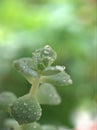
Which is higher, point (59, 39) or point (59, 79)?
point (59, 79)

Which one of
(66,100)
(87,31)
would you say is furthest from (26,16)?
(66,100)

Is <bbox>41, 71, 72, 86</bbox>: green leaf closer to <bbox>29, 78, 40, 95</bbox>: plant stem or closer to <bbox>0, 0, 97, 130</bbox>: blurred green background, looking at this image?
<bbox>29, 78, 40, 95</bbox>: plant stem

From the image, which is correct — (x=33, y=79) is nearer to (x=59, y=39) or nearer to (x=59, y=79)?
(x=59, y=79)

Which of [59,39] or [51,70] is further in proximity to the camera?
[59,39]

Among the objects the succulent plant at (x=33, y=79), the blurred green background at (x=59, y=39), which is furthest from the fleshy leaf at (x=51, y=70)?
the blurred green background at (x=59, y=39)

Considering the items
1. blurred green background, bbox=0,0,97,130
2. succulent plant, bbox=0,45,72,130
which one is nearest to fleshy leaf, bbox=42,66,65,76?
succulent plant, bbox=0,45,72,130

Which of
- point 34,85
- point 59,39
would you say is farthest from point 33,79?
point 59,39
